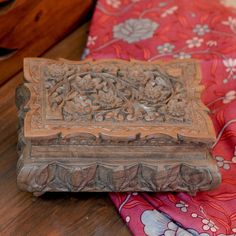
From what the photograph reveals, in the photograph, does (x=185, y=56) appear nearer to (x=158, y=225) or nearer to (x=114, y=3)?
(x=114, y=3)

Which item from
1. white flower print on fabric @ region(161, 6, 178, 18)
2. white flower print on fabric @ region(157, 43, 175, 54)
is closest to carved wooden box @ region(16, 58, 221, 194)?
white flower print on fabric @ region(157, 43, 175, 54)

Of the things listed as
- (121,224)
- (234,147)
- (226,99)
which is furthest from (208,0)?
(121,224)

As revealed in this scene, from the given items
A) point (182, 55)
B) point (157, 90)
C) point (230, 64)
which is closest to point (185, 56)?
point (182, 55)

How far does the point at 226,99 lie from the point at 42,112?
1.53 ft

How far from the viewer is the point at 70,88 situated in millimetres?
1031

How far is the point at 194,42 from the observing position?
138 cm

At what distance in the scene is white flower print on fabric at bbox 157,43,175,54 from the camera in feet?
4.49

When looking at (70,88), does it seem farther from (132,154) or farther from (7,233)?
(7,233)

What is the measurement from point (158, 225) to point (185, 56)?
18.7 inches

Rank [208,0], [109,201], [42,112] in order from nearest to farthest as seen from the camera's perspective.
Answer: [42,112]
[109,201]
[208,0]

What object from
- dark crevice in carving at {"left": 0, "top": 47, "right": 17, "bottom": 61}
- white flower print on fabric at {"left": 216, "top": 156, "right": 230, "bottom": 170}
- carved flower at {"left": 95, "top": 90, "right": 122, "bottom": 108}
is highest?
carved flower at {"left": 95, "top": 90, "right": 122, "bottom": 108}

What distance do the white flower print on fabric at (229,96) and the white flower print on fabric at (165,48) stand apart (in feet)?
0.62

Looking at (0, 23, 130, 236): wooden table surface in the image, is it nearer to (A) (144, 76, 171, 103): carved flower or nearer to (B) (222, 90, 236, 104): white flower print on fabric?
(A) (144, 76, 171, 103): carved flower

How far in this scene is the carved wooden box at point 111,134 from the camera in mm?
971
